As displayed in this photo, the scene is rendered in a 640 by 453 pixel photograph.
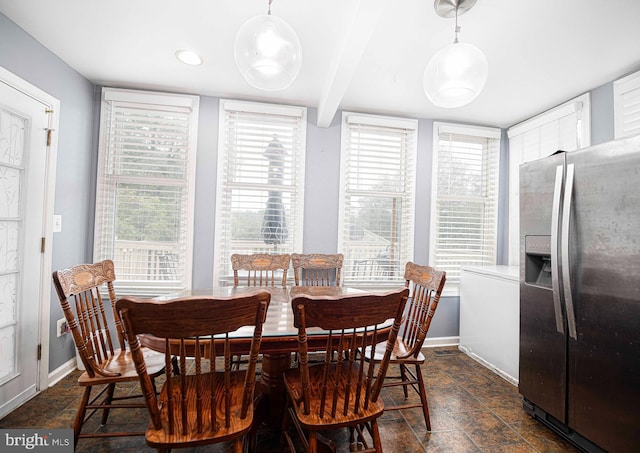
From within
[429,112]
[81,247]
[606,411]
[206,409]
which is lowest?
[606,411]

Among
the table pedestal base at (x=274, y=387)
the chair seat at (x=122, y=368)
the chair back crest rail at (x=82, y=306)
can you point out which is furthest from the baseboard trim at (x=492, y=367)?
the chair back crest rail at (x=82, y=306)

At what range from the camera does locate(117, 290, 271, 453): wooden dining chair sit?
1002 millimetres

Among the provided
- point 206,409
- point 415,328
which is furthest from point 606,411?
point 206,409

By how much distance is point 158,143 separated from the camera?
2.88 meters

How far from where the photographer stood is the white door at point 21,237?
1940 millimetres

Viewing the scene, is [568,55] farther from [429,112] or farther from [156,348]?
[156,348]

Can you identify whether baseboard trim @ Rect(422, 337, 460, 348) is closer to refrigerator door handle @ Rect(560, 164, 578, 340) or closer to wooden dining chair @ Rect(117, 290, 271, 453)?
refrigerator door handle @ Rect(560, 164, 578, 340)

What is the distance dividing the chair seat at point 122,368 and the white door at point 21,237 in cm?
81

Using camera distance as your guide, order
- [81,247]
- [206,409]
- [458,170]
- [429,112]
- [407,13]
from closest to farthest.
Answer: [206,409] → [407,13] → [81,247] → [429,112] → [458,170]

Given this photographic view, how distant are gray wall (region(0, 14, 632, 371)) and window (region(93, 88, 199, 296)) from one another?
10 cm

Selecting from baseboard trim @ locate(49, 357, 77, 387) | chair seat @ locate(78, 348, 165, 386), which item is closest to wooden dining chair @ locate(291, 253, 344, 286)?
chair seat @ locate(78, 348, 165, 386)

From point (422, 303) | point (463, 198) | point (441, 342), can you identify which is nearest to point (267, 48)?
point (422, 303)

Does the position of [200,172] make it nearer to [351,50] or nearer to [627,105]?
[351,50]

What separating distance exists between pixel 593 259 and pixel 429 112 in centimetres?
212
